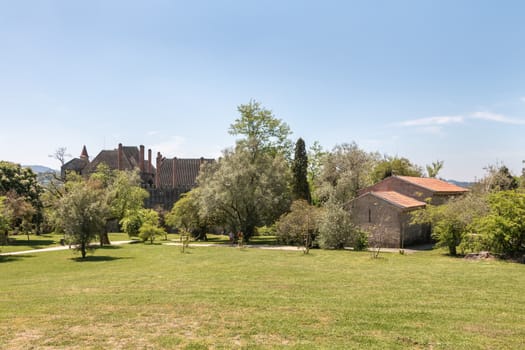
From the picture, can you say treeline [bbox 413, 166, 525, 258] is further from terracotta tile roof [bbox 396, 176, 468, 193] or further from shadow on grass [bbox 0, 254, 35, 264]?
shadow on grass [bbox 0, 254, 35, 264]

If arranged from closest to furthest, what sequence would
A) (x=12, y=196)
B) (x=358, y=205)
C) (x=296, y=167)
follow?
(x=358, y=205) → (x=12, y=196) → (x=296, y=167)

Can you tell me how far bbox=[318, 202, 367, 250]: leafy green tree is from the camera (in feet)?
93.8

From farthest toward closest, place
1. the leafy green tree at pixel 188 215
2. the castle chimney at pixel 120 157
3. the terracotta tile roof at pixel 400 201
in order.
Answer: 1. the castle chimney at pixel 120 157
2. the leafy green tree at pixel 188 215
3. the terracotta tile roof at pixel 400 201

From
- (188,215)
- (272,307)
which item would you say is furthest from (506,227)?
(188,215)

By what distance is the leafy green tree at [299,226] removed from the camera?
3098 cm

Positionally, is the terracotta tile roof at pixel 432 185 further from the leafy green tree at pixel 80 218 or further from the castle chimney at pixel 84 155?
the castle chimney at pixel 84 155

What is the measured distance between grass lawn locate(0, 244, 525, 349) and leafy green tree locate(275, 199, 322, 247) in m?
10.7

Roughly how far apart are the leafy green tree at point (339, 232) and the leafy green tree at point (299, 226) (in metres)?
1.50

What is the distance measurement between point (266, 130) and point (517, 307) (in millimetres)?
42295

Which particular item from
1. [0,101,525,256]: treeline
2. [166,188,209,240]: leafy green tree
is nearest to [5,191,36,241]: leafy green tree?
[0,101,525,256]: treeline

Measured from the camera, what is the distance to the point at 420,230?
33.7 meters

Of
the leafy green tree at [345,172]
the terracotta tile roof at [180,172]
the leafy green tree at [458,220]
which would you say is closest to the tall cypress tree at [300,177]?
the leafy green tree at [345,172]

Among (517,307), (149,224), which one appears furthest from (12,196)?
(517,307)

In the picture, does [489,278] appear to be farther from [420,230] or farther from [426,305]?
[420,230]
